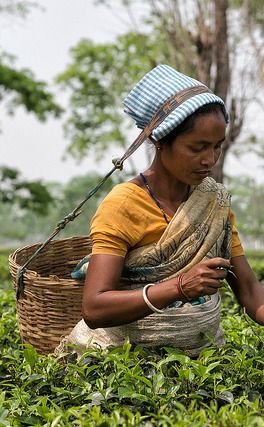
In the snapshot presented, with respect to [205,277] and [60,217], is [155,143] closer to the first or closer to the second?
[205,277]

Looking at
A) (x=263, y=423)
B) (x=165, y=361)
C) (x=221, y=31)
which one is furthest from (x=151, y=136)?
(x=221, y=31)

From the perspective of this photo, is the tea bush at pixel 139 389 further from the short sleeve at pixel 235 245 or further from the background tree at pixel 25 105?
the background tree at pixel 25 105

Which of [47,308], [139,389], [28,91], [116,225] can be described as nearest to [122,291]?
[116,225]

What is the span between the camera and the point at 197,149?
254 cm

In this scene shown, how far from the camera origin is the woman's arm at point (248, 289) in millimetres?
2916

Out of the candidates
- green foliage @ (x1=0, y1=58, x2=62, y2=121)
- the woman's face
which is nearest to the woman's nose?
the woman's face

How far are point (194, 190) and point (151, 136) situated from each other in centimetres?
28

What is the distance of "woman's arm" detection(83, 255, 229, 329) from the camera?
2354 mm

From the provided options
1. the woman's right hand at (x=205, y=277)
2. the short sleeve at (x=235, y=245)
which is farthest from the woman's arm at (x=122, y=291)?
the short sleeve at (x=235, y=245)

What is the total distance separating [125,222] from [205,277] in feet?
1.33

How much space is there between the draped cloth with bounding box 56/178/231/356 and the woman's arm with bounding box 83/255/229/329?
0.41 feet

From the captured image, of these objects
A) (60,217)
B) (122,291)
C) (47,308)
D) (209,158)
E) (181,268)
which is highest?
(209,158)

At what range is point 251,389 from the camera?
2432 millimetres

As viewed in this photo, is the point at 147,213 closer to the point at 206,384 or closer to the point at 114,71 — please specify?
the point at 206,384
